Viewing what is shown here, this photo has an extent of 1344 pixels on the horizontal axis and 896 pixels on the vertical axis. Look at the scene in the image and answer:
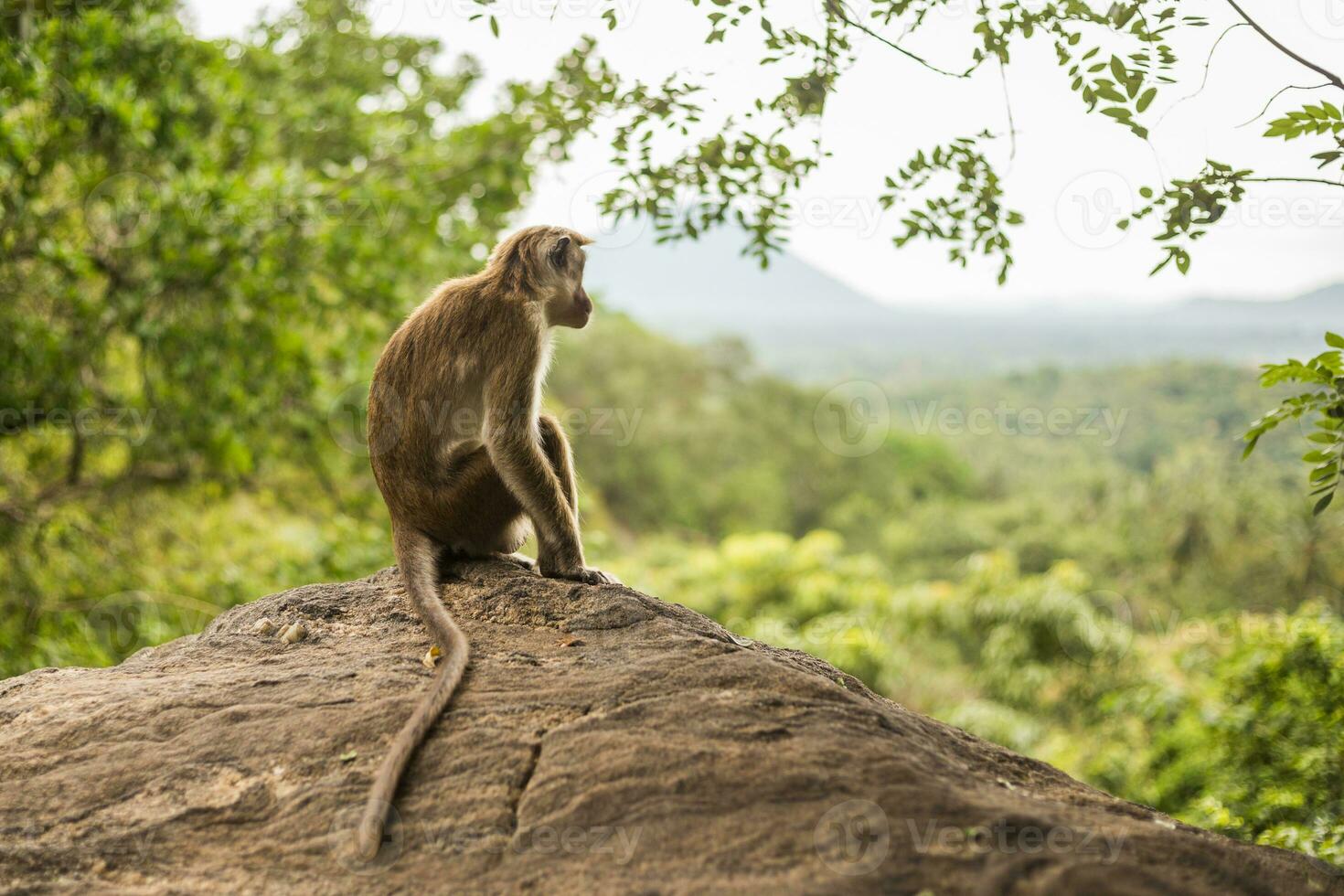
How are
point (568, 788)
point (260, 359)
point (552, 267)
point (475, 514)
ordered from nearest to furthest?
1. point (568, 788)
2. point (475, 514)
3. point (552, 267)
4. point (260, 359)

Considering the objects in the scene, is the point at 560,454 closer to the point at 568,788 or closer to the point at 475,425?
the point at 475,425

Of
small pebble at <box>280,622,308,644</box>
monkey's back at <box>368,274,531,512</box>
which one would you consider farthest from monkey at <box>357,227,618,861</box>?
small pebble at <box>280,622,308,644</box>

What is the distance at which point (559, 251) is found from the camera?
13.6 feet

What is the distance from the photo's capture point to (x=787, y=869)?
7.48ft

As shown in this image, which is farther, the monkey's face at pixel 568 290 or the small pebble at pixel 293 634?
the monkey's face at pixel 568 290

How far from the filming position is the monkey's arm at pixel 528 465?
3.82 m

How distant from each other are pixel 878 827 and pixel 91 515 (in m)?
7.94

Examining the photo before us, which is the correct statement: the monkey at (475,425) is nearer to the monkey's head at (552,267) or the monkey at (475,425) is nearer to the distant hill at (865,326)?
the monkey's head at (552,267)

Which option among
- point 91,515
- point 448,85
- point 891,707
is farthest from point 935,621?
point 891,707

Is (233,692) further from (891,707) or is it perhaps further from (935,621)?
(935,621)

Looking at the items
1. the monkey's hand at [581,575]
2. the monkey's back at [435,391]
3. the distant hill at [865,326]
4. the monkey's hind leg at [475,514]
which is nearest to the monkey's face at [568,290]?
the monkey's back at [435,391]

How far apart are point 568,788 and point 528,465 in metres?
1.48

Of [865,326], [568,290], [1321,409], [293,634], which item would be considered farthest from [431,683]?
[865,326]

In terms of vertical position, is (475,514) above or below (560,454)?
below
